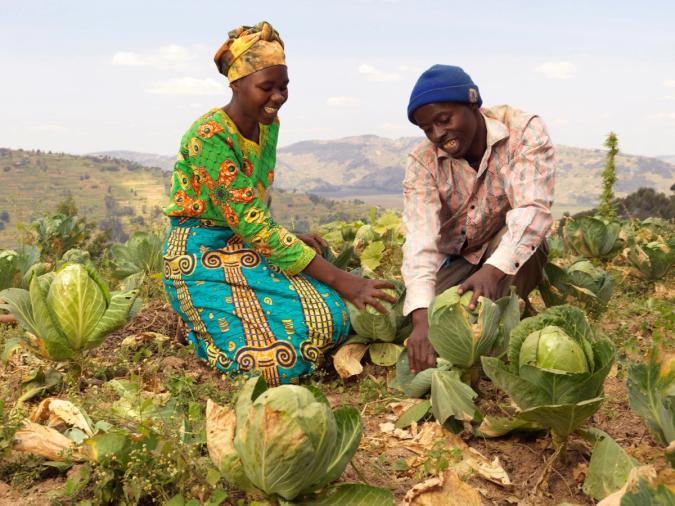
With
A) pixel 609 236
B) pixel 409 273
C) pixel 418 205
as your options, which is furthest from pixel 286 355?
pixel 609 236

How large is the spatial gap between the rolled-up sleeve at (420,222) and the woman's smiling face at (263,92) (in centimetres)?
81

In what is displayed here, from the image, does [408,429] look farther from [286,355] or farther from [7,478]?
[7,478]

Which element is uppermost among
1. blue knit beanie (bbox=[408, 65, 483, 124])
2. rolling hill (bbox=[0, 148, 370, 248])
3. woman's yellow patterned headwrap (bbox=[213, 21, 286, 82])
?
woman's yellow patterned headwrap (bbox=[213, 21, 286, 82])

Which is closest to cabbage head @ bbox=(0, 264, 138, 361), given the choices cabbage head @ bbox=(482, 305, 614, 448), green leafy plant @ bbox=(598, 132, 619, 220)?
cabbage head @ bbox=(482, 305, 614, 448)

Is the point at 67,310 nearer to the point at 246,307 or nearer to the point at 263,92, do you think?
the point at 246,307

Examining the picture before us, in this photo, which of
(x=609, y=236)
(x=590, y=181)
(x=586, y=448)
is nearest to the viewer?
(x=586, y=448)

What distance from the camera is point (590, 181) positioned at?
180m

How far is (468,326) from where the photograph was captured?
2.75 meters

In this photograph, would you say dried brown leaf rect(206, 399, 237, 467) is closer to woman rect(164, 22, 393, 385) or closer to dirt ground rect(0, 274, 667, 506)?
dirt ground rect(0, 274, 667, 506)

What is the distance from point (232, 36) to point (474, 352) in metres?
2.14

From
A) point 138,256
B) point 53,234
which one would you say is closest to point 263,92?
point 138,256

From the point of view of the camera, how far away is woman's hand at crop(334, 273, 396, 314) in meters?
3.63

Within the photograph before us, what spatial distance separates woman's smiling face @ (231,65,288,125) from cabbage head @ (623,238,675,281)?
11.0 ft

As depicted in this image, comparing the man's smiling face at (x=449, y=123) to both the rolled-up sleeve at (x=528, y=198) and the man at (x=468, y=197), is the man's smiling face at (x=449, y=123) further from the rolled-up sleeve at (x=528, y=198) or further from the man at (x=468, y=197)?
the rolled-up sleeve at (x=528, y=198)
